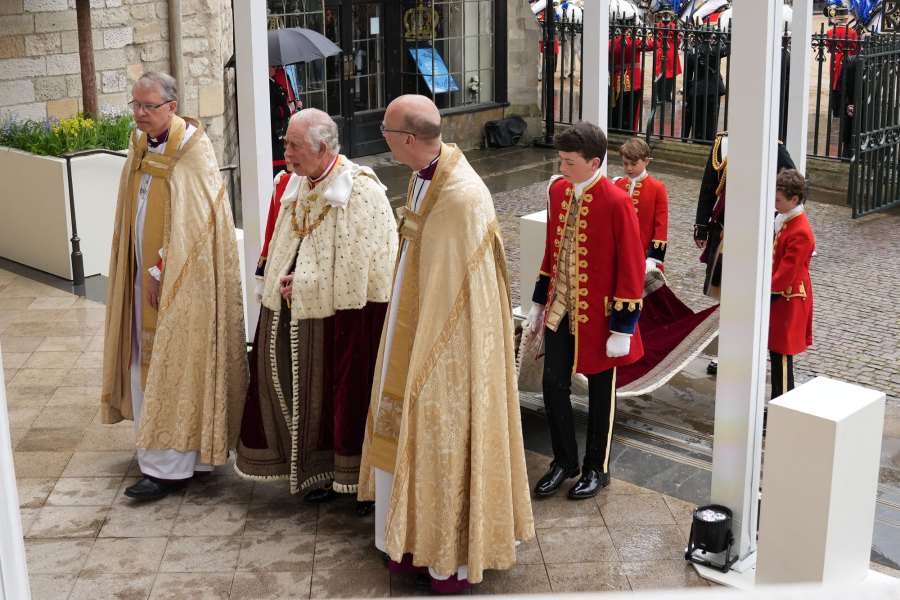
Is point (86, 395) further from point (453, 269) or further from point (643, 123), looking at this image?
point (643, 123)

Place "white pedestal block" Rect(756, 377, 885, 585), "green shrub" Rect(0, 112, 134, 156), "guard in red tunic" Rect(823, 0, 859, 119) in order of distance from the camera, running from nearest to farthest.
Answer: "white pedestal block" Rect(756, 377, 885, 585) → "green shrub" Rect(0, 112, 134, 156) → "guard in red tunic" Rect(823, 0, 859, 119)

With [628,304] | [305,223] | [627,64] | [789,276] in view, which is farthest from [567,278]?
[627,64]

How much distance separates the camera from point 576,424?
5.73 m

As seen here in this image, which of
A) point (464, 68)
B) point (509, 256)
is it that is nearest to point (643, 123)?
point (464, 68)

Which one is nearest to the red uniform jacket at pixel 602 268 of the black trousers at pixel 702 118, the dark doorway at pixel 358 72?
the black trousers at pixel 702 118

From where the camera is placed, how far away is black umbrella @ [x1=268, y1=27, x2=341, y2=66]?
1032 centimetres

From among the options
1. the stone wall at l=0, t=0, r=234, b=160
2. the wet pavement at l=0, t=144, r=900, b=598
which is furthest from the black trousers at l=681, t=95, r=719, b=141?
the wet pavement at l=0, t=144, r=900, b=598

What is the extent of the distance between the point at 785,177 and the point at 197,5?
6.73 metres

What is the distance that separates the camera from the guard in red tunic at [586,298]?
457cm

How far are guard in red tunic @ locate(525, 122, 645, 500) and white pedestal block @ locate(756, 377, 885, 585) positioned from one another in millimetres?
830

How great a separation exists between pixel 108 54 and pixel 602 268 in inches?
264

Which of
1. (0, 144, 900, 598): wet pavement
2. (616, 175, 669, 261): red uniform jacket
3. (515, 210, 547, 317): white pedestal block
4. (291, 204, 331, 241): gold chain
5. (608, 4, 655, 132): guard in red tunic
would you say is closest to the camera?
(0, 144, 900, 598): wet pavement

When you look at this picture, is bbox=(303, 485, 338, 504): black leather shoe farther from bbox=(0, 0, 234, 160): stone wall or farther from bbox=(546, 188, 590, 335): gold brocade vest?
bbox=(0, 0, 234, 160): stone wall

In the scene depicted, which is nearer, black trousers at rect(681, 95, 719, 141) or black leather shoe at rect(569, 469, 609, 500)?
black leather shoe at rect(569, 469, 609, 500)
